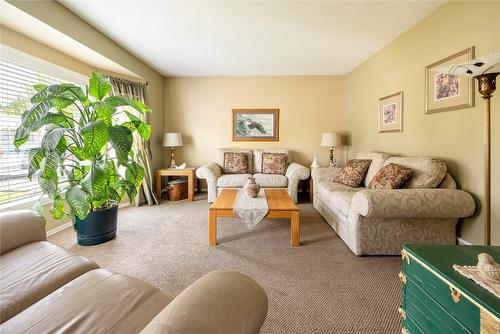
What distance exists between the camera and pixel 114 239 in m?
2.52

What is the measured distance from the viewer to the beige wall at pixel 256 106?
4.76 m

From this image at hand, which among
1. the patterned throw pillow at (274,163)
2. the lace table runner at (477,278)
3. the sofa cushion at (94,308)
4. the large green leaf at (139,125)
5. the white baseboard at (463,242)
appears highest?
the large green leaf at (139,125)

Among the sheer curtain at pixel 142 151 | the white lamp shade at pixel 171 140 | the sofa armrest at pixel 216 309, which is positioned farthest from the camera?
the white lamp shade at pixel 171 140

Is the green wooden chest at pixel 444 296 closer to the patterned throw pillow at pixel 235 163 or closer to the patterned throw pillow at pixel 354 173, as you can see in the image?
the patterned throw pillow at pixel 354 173

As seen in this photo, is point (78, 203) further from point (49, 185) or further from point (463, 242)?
point (463, 242)

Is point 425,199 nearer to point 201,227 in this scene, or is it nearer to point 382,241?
point 382,241

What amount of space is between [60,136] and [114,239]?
1.22 m

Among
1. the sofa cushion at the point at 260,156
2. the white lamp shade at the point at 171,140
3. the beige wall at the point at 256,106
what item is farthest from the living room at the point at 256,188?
the beige wall at the point at 256,106

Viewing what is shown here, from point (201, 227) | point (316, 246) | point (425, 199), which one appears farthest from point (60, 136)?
point (425, 199)

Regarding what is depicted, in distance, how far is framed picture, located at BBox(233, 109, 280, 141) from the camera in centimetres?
480

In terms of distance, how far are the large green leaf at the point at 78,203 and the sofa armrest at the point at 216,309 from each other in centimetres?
187

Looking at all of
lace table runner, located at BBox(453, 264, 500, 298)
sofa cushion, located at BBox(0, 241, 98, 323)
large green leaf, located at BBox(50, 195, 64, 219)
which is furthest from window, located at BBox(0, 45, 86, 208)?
lace table runner, located at BBox(453, 264, 500, 298)

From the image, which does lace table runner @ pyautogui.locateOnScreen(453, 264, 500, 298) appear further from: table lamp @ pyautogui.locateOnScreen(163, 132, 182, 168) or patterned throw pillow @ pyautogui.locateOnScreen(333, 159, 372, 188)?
table lamp @ pyautogui.locateOnScreen(163, 132, 182, 168)

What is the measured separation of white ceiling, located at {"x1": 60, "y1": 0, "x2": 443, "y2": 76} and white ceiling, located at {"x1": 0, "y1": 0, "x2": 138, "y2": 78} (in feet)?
1.04
